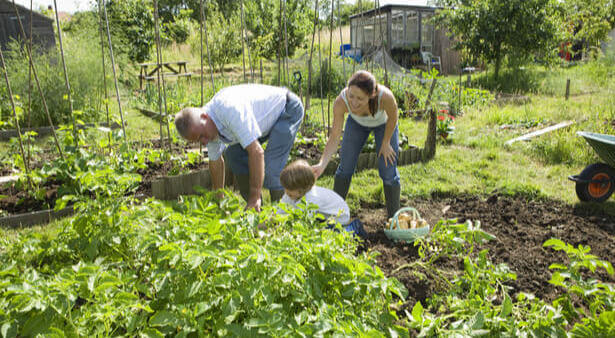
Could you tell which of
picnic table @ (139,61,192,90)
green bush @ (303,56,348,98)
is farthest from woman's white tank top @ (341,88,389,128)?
green bush @ (303,56,348,98)

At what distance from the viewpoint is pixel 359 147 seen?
10.3 ft

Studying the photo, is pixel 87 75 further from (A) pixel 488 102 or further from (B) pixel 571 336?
(A) pixel 488 102

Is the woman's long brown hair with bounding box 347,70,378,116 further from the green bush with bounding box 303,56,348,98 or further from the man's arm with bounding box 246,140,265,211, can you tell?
the green bush with bounding box 303,56,348,98

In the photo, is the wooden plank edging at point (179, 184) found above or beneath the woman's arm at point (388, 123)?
beneath

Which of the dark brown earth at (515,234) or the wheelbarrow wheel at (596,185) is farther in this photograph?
the wheelbarrow wheel at (596,185)

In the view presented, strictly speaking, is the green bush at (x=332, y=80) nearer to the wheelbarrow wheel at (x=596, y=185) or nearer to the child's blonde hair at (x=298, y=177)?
the wheelbarrow wheel at (x=596, y=185)

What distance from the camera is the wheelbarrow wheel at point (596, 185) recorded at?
3516 mm

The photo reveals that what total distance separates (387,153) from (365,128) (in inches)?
12.1

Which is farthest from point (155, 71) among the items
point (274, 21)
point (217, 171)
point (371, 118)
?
point (371, 118)

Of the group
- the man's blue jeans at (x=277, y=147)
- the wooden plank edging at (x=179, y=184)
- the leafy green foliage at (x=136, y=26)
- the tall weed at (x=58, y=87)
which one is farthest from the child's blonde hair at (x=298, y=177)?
the leafy green foliage at (x=136, y=26)

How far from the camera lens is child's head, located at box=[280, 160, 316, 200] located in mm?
2340

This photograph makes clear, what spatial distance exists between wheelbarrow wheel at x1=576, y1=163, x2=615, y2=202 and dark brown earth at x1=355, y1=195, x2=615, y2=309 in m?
0.18

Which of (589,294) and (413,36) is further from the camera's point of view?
(413,36)

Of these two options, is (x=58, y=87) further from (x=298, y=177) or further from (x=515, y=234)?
(x=515, y=234)
